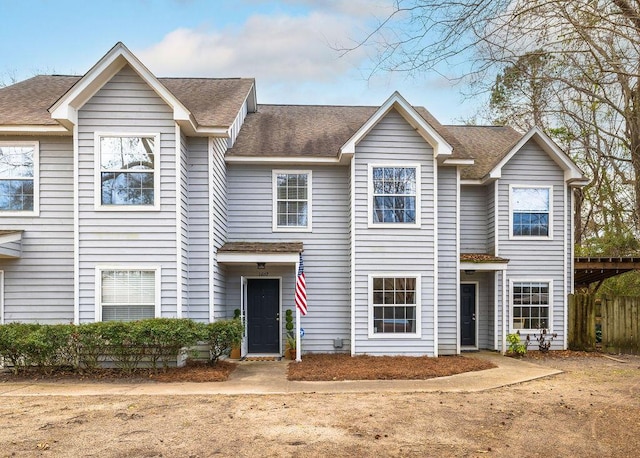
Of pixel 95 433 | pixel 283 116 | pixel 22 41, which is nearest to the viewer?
pixel 95 433

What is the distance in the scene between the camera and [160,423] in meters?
6.90

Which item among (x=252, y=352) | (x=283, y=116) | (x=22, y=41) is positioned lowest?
(x=252, y=352)

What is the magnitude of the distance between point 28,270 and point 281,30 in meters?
8.44

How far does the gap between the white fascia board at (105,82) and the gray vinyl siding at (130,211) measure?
0.15 meters

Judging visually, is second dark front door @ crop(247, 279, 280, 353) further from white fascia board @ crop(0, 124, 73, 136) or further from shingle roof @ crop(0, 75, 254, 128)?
white fascia board @ crop(0, 124, 73, 136)

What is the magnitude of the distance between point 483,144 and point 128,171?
11085 millimetres

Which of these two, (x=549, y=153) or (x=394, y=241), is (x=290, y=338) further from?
(x=549, y=153)

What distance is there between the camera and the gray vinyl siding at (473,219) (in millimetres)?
14961

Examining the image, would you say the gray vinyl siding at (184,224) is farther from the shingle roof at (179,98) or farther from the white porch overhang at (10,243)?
the white porch overhang at (10,243)

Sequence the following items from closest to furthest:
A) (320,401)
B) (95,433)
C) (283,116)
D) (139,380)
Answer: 1. (95,433)
2. (320,401)
3. (139,380)
4. (283,116)

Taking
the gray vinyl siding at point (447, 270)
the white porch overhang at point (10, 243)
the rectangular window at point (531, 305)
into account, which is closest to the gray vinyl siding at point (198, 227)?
the white porch overhang at point (10, 243)

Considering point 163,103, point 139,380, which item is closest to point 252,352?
point 139,380

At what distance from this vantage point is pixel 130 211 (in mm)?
10898

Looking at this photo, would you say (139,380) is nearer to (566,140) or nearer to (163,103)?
(163,103)
